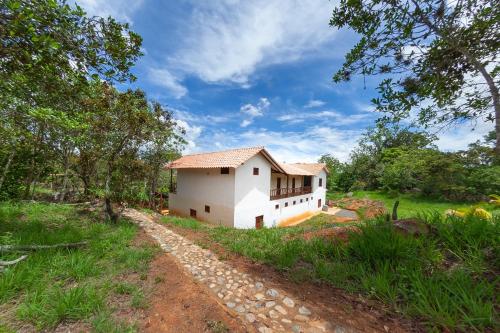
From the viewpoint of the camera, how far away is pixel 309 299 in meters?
3.20

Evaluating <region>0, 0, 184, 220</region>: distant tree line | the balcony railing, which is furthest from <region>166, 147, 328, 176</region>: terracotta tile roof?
<region>0, 0, 184, 220</region>: distant tree line

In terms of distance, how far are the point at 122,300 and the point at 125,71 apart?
14.2 ft

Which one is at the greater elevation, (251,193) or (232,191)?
(232,191)

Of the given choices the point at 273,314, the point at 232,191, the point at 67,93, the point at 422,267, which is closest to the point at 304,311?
the point at 273,314

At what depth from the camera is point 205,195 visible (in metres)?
15.2

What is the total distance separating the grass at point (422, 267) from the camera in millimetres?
2578

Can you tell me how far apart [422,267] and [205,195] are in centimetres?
1330

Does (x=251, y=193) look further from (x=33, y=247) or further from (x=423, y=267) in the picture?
(x=423, y=267)

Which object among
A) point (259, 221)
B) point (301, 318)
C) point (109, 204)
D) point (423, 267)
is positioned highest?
point (109, 204)

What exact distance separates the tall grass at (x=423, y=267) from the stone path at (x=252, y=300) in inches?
30.4

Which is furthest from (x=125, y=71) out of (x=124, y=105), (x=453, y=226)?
(x=453, y=226)

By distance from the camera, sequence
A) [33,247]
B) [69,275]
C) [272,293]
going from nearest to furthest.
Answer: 1. [272,293]
2. [69,275]
3. [33,247]

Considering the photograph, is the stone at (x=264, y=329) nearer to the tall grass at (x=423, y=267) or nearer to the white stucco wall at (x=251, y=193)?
the tall grass at (x=423, y=267)

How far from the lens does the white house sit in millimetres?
13547
